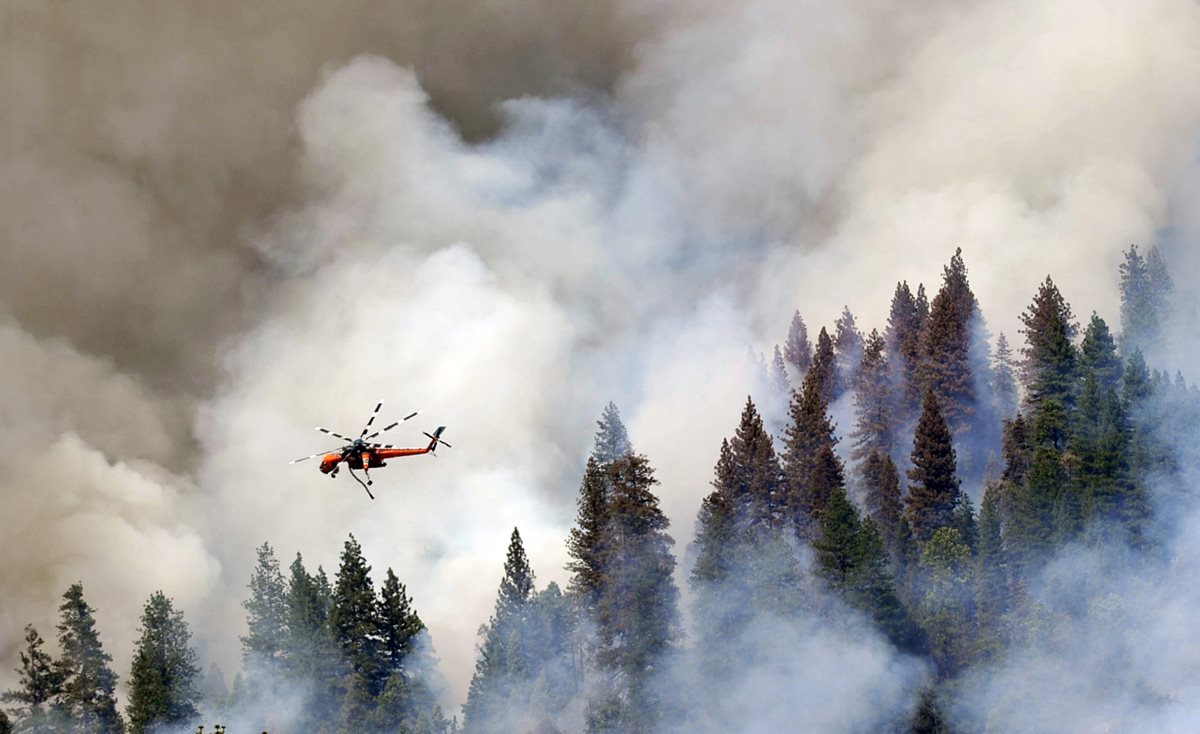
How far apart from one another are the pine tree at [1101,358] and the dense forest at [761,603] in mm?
162

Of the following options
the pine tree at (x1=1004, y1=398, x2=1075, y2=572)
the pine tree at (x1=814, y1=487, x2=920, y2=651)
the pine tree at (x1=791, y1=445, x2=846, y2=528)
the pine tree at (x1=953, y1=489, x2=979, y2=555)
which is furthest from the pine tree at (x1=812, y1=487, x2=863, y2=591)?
the pine tree at (x1=953, y1=489, x2=979, y2=555)

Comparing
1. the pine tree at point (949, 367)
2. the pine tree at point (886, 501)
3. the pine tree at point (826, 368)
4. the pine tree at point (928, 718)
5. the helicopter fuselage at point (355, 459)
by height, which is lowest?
the pine tree at point (928, 718)

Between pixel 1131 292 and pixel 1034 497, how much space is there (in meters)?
58.7

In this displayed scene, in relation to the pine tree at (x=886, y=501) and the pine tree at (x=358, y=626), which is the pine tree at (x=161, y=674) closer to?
the pine tree at (x=358, y=626)

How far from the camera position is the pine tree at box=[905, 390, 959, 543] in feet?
449

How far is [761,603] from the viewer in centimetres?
12131

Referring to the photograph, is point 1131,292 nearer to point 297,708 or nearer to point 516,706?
point 516,706

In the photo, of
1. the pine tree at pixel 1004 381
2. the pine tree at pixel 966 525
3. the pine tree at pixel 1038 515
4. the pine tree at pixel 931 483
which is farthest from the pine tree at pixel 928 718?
the pine tree at pixel 1004 381

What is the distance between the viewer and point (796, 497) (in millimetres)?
136875

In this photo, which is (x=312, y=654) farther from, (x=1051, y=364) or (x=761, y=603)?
Answer: (x=1051, y=364)

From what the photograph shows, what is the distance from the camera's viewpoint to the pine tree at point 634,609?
410ft

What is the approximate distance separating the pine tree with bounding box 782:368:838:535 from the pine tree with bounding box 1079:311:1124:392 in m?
23.4

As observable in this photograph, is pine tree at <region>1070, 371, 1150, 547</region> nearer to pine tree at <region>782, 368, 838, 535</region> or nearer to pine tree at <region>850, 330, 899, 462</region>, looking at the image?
pine tree at <region>782, 368, 838, 535</region>

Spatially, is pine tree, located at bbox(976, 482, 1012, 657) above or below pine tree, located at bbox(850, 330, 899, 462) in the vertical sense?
below
